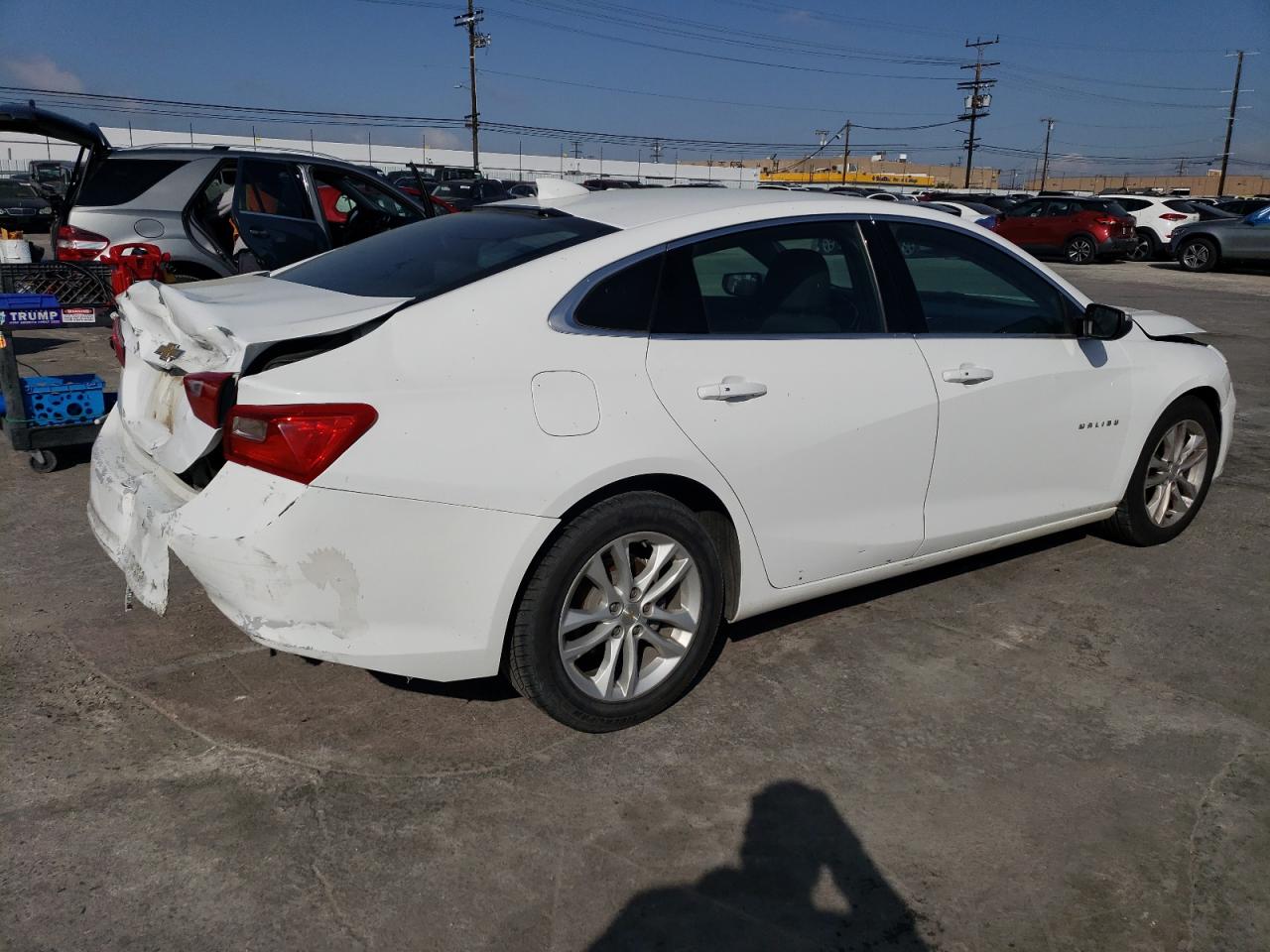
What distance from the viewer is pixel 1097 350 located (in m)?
4.21

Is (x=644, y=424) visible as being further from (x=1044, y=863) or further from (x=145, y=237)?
(x=145, y=237)

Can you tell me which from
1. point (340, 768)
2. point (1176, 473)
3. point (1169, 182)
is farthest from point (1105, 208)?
point (1169, 182)

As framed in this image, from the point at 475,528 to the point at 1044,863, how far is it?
1.67 metres

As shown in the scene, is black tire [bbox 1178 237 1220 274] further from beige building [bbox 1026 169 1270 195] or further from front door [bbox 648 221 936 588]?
beige building [bbox 1026 169 1270 195]

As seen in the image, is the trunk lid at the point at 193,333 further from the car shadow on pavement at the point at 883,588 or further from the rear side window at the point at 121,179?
the rear side window at the point at 121,179

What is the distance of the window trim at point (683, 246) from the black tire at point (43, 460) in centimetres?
397

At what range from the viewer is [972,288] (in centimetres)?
400

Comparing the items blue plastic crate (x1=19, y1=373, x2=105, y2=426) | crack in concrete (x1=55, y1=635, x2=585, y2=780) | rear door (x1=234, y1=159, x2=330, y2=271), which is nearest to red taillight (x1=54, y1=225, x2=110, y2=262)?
rear door (x1=234, y1=159, x2=330, y2=271)

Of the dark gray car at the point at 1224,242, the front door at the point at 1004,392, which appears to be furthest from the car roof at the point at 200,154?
the dark gray car at the point at 1224,242

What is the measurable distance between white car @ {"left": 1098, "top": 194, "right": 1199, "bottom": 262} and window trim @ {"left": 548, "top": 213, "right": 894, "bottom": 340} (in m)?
24.6

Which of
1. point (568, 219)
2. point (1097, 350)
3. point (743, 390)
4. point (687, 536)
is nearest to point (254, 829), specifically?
point (687, 536)

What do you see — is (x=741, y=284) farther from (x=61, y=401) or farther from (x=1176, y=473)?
(x=61, y=401)

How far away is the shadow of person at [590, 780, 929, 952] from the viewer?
7.59ft

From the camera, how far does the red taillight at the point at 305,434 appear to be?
8.43 feet
